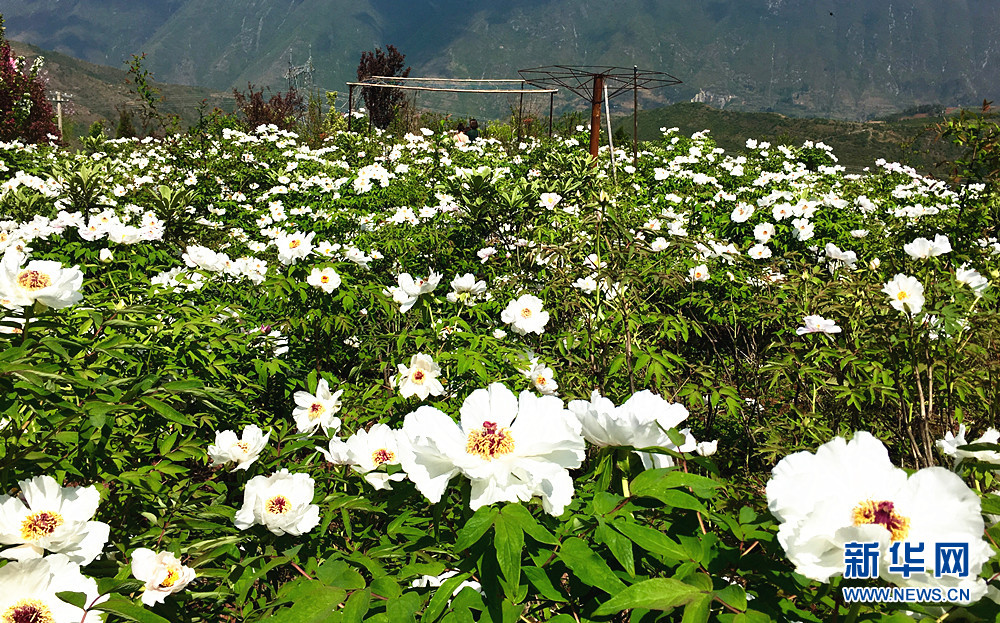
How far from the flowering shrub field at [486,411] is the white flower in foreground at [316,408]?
2 centimetres

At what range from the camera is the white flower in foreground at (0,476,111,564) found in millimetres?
1073

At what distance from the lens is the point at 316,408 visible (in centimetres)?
197

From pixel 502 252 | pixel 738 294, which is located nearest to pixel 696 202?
pixel 738 294

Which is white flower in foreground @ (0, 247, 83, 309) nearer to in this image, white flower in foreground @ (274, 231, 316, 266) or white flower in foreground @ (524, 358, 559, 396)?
white flower in foreground @ (274, 231, 316, 266)

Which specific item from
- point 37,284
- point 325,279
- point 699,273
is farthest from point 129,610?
point 699,273

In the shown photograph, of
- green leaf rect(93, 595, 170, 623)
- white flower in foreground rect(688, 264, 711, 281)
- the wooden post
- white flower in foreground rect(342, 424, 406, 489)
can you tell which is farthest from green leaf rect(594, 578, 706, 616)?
the wooden post

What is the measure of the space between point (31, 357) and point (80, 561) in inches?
18.1

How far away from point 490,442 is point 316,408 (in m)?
1.24

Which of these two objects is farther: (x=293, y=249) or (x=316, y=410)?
(x=293, y=249)

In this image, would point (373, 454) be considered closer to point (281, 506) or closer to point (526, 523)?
point (281, 506)

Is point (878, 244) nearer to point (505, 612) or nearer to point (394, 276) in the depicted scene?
point (394, 276)

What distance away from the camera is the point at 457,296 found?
257 cm

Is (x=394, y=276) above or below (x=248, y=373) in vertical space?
above

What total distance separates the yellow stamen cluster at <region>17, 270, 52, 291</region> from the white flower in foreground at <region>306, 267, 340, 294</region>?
1057mm
